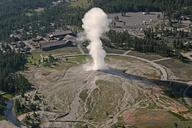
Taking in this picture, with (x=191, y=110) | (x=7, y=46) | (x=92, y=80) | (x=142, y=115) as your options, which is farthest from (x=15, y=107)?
(x=7, y=46)

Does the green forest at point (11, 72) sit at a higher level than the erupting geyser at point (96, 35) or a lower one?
lower

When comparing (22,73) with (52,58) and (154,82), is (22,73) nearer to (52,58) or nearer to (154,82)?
(52,58)

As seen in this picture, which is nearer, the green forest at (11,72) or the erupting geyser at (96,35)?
the green forest at (11,72)

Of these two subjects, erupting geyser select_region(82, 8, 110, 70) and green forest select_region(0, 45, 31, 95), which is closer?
green forest select_region(0, 45, 31, 95)

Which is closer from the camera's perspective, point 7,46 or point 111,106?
point 111,106

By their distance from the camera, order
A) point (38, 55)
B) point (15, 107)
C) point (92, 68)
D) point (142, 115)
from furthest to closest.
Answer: point (38, 55), point (92, 68), point (15, 107), point (142, 115)

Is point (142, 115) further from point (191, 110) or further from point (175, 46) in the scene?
point (175, 46)

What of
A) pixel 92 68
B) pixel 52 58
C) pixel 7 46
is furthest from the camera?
pixel 7 46

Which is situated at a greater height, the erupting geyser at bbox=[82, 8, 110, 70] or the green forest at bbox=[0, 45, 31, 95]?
the erupting geyser at bbox=[82, 8, 110, 70]

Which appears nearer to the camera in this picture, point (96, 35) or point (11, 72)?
point (96, 35)

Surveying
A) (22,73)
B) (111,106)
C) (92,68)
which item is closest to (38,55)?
(22,73)

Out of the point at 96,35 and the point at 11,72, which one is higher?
the point at 96,35
